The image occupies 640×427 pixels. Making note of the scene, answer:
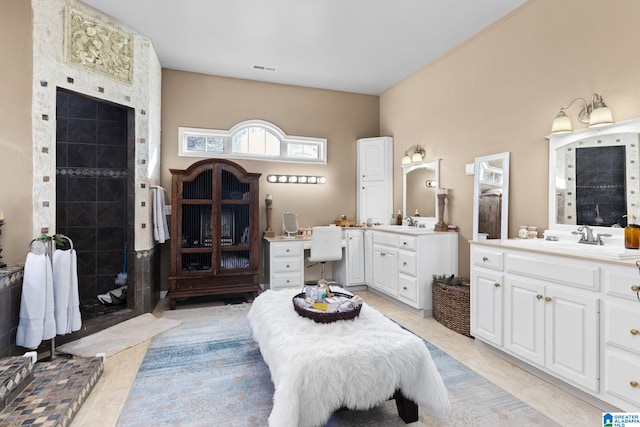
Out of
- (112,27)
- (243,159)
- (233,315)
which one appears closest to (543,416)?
(233,315)

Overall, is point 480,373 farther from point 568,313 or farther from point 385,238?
point 385,238

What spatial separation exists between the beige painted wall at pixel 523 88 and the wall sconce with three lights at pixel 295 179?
1.59m

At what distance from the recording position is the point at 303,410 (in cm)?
156

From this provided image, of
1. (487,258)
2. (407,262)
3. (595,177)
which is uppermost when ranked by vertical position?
(595,177)

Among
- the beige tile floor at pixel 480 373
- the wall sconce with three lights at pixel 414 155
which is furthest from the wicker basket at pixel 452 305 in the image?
the wall sconce with three lights at pixel 414 155

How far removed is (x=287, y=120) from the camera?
508 cm

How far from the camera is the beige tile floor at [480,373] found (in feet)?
6.29

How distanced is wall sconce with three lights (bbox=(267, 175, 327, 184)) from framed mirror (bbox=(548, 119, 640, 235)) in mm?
3124

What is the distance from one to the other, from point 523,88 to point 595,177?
3.45 ft

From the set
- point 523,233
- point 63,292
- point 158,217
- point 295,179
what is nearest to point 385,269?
Answer: point 523,233

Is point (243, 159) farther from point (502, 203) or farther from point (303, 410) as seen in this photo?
point (303, 410)

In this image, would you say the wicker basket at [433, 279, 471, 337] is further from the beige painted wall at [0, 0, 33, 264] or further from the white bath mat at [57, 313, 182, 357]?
the beige painted wall at [0, 0, 33, 264]

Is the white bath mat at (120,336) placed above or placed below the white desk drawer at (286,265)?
below

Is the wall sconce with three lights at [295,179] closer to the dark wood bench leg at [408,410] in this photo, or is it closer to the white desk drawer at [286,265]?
the white desk drawer at [286,265]
